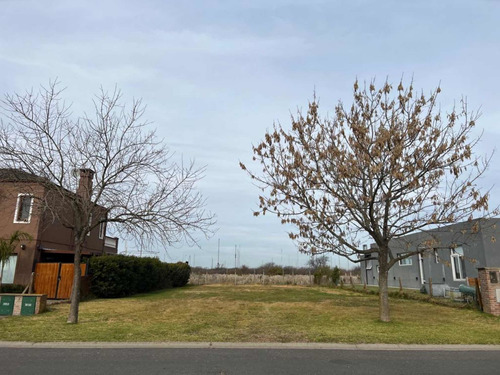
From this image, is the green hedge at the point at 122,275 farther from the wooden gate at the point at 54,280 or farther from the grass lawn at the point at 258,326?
the grass lawn at the point at 258,326

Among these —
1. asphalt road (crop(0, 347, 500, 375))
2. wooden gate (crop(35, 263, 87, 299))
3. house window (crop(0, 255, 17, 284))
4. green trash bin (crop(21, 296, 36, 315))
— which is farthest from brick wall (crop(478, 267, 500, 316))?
house window (crop(0, 255, 17, 284))

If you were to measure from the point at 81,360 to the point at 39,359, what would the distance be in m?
0.82

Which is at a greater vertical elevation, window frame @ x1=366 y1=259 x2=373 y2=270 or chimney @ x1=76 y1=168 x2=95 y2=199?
chimney @ x1=76 y1=168 x2=95 y2=199

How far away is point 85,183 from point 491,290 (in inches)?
594

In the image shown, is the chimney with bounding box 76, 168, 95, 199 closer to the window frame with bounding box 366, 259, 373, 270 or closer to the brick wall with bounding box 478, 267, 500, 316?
the brick wall with bounding box 478, 267, 500, 316

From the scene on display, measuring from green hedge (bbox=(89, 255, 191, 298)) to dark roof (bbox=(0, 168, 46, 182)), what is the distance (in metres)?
10.6

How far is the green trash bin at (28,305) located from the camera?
13.4m

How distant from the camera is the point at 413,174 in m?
11.6

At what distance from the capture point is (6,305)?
13.4 m

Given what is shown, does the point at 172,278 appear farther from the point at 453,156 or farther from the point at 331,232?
the point at 453,156


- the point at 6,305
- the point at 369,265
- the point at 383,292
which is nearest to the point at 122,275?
the point at 6,305

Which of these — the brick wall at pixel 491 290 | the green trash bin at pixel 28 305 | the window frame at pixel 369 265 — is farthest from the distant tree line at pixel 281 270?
the green trash bin at pixel 28 305

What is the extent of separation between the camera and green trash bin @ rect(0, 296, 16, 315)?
525 inches

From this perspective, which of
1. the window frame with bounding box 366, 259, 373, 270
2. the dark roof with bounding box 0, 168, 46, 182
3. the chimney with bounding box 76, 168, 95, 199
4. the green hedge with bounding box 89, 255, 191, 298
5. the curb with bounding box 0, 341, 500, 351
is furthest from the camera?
the window frame with bounding box 366, 259, 373, 270
